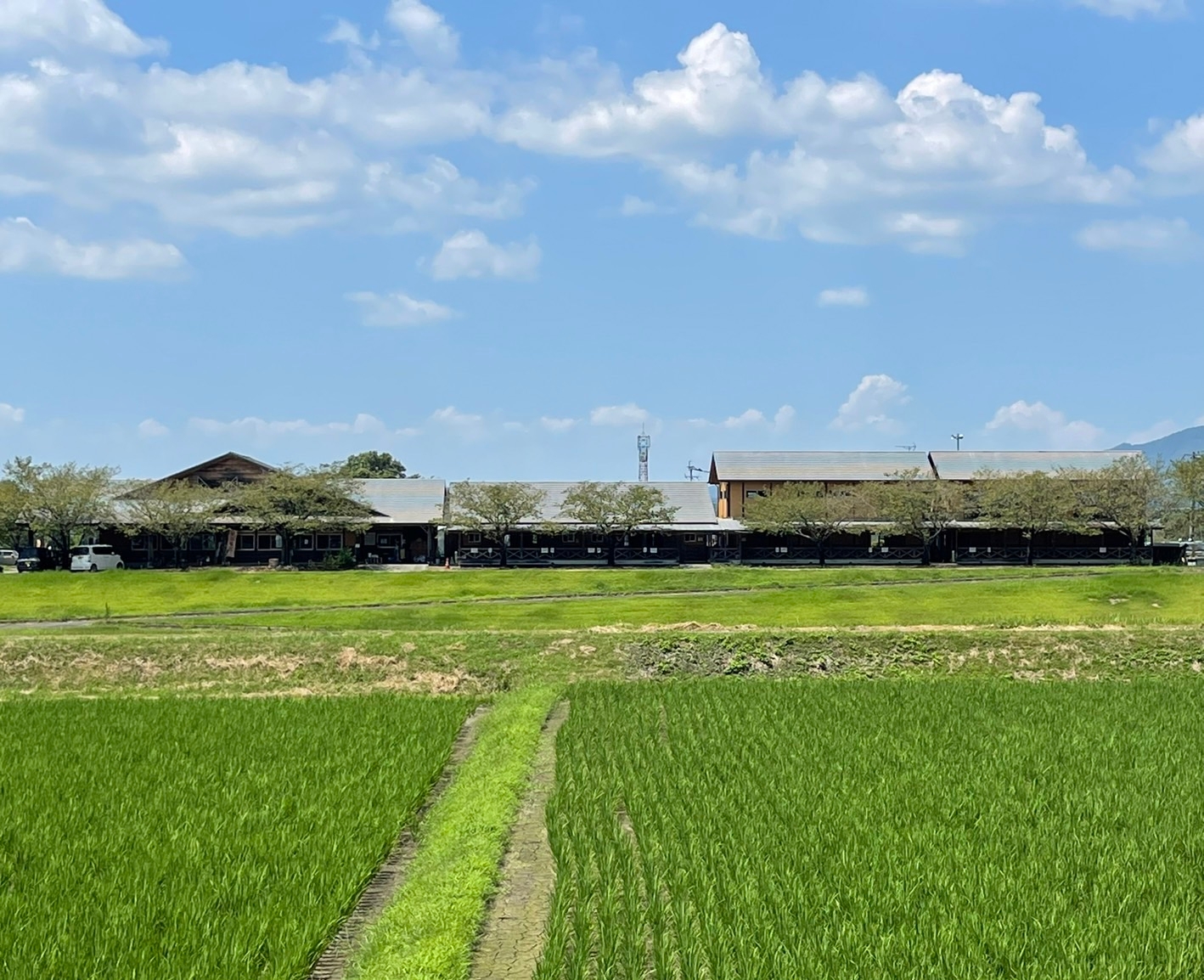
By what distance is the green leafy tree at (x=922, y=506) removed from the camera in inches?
2239

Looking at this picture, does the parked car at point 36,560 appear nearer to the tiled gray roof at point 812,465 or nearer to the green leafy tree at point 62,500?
the green leafy tree at point 62,500

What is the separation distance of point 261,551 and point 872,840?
2160 inches

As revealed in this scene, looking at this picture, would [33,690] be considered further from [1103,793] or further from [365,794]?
[1103,793]

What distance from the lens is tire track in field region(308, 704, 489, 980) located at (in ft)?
23.0

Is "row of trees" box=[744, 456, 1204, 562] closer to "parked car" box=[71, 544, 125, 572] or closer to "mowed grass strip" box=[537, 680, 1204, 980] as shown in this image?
"parked car" box=[71, 544, 125, 572]

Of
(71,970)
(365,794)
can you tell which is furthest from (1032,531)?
(71,970)

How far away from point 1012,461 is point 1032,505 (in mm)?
13766

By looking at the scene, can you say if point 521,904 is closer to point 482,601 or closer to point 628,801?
point 628,801

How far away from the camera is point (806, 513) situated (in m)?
56.9

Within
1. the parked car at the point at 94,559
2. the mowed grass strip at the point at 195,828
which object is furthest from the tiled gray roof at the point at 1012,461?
the mowed grass strip at the point at 195,828

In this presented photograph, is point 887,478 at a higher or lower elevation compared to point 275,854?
higher

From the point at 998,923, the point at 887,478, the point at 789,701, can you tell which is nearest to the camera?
the point at 998,923

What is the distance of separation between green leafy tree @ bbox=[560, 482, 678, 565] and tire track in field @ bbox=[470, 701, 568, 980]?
149ft

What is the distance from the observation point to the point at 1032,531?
58188 mm
